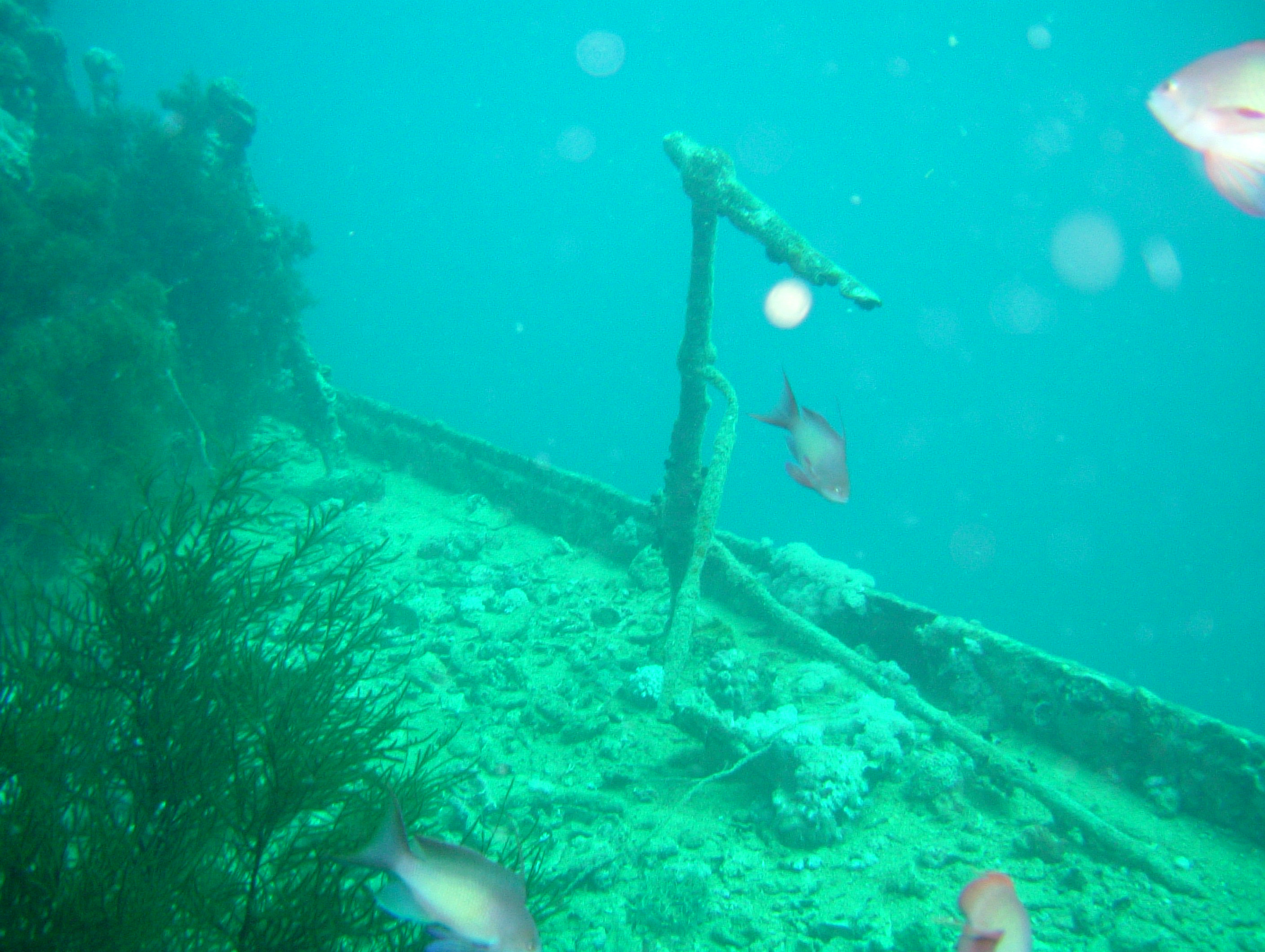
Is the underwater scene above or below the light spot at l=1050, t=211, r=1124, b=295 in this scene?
below

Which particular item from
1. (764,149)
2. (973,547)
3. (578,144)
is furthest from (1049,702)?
(578,144)

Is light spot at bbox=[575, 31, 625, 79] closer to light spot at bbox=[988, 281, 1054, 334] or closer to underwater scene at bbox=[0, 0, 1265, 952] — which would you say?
light spot at bbox=[988, 281, 1054, 334]

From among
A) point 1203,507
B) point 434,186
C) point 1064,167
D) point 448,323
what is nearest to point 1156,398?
point 1203,507

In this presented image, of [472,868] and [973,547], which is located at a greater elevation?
[472,868]

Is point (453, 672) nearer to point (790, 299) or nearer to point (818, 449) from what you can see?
point (818, 449)

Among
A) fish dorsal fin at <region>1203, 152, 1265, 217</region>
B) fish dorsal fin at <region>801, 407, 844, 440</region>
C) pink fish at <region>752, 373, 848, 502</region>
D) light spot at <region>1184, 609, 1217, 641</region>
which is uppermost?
fish dorsal fin at <region>1203, 152, 1265, 217</region>

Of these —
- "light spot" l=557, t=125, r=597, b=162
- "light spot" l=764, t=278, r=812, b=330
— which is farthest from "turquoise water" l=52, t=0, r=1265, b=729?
"light spot" l=764, t=278, r=812, b=330

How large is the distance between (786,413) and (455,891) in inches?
95.5

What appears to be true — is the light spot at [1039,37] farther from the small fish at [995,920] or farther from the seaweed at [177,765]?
the seaweed at [177,765]

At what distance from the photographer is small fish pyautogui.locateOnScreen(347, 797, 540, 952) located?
1.76 m

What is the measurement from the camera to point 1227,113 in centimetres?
235

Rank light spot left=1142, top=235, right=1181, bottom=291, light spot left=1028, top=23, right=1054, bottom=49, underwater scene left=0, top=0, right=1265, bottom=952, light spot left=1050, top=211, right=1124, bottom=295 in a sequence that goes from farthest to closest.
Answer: light spot left=1050, top=211, right=1124, bottom=295 < light spot left=1142, top=235, right=1181, bottom=291 < light spot left=1028, top=23, right=1054, bottom=49 < underwater scene left=0, top=0, right=1265, bottom=952

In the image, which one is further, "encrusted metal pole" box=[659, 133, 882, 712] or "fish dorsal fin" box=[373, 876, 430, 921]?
"encrusted metal pole" box=[659, 133, 882, 712]

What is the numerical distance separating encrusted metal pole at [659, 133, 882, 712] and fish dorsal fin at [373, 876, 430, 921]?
2930 mm
